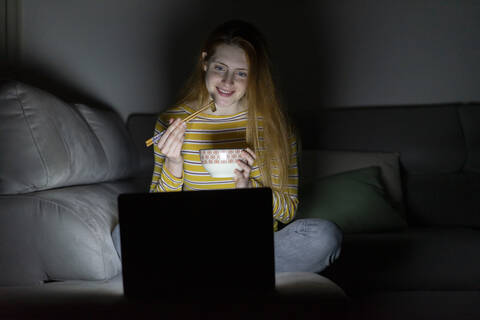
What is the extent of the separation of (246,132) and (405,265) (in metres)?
0.63

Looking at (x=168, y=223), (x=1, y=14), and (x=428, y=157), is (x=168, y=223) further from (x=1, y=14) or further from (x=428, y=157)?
(x=1, y=14)

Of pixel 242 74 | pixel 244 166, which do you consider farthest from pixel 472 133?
pixel 244 166

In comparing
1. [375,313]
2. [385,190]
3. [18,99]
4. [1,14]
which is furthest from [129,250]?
[1,14]

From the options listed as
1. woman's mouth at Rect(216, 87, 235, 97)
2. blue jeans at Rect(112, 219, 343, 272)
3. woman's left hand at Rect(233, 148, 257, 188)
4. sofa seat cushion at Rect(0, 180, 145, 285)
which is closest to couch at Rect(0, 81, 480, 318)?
sofa seat cushion at Rect(0, 180, 145, 285)

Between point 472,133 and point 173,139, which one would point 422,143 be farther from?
point 173,139

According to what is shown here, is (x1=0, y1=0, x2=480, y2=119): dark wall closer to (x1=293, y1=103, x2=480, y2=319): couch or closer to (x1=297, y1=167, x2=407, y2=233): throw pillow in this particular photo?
(x1=293, y1=103, x2=480, y2=319): couch

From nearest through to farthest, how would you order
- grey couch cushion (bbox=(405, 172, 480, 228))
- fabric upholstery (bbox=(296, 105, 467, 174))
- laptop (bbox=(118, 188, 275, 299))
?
laptop (bbox=(118, 188, 275, 299)) → grey couch cushion (bbox=(405, 172, 480, 228)) → fabric upholstery (bbox=(296, 105, 467, 174))

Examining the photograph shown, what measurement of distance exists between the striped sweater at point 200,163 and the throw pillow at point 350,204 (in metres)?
0.30

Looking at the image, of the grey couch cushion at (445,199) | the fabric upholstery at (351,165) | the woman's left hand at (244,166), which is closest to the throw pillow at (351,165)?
the fabric upholstery at (351,165)

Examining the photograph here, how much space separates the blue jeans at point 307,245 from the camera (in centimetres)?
113

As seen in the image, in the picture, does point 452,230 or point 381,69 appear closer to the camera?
point 452,230

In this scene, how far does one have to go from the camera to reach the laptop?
0.81 meters

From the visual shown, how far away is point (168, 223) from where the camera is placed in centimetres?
81

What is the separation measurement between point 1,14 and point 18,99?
98 centimetres
